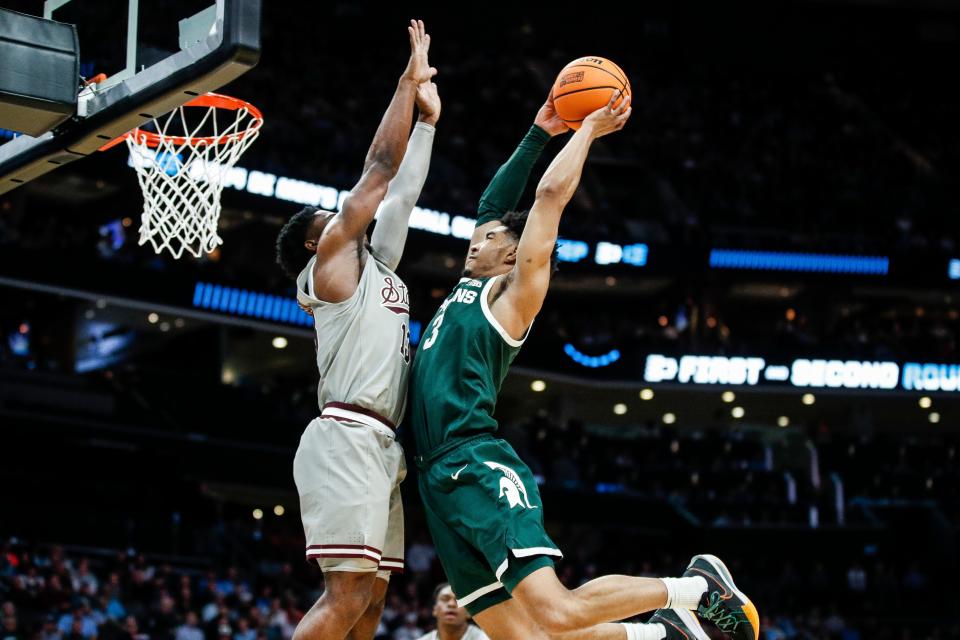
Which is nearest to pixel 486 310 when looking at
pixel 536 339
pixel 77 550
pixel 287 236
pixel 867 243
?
pixel 287 236

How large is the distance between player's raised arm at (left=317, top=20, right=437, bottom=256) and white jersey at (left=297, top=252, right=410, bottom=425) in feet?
0.70

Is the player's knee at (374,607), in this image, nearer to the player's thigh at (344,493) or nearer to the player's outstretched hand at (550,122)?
the player's thigh at (344,493)

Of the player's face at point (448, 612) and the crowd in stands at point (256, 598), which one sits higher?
the player's face at point (448, 612)

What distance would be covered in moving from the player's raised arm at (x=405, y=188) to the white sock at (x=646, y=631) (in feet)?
6.96

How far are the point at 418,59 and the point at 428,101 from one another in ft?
0.94

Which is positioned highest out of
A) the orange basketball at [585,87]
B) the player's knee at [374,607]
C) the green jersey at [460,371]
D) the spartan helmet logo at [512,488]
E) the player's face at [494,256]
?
the orange basketball at [585,87]

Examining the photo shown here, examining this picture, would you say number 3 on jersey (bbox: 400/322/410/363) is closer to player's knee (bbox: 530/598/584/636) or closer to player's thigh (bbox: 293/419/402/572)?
player's thigh (bbox: 293/419/402/572)

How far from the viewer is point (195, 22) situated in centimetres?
599

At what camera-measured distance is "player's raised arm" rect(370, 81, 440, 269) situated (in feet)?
22.7

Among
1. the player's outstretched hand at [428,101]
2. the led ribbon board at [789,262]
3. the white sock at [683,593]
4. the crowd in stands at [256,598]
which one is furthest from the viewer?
the led ribbon board at [789,262]

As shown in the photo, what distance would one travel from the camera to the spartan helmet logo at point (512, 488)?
19.8 feet

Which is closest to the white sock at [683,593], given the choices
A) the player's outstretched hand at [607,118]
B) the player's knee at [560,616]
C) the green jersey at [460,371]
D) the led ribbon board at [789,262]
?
the player's knee at [560,616]

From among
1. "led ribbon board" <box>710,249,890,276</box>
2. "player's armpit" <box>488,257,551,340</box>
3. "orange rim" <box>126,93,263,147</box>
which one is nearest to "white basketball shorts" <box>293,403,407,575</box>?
"player's armpit" <box>488,257,551,340</box>

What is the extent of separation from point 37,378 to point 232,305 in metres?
3.65
